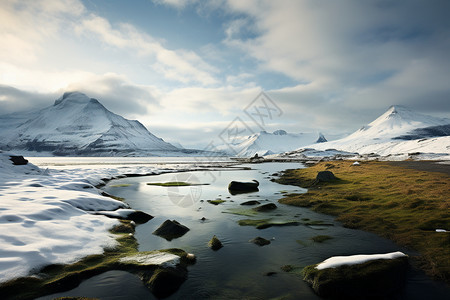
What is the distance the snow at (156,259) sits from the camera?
37.5 feet

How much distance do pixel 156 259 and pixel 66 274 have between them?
4.17 metres

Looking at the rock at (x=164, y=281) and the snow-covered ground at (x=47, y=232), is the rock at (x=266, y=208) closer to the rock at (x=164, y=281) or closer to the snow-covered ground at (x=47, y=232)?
the snow-covered ground at (x=47, y=232)

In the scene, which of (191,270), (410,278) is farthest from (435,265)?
(191,270)

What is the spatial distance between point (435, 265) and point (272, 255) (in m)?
8.24

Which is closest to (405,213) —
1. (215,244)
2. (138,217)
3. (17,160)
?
(215,244)

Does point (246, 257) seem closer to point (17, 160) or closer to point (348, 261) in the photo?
point (348, 261)

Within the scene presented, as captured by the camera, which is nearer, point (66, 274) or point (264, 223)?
point (66, 274)

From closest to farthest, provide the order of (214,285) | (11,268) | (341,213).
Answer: (11,268), (214,285), (341,213)

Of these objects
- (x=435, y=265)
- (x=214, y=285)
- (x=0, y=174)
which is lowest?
(x=214, y=285)

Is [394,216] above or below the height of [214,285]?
above

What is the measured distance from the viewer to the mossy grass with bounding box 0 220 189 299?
29.7 ft

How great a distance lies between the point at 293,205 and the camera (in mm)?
26797

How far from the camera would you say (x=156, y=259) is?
1197cm

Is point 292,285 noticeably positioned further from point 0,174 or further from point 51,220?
point 0,174
